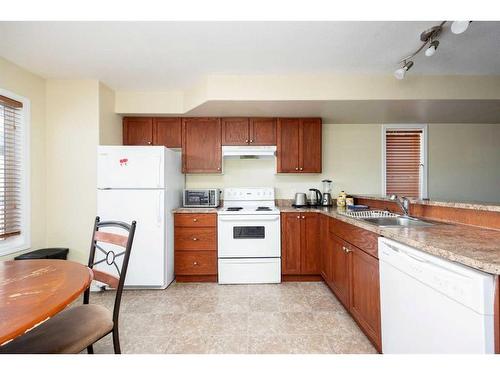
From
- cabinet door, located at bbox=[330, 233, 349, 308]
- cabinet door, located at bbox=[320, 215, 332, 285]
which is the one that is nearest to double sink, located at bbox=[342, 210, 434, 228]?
cabinet door, located at bbox=[330, 233, 349, 308]

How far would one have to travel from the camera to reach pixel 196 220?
290 centimetres

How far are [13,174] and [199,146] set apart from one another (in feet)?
6.30

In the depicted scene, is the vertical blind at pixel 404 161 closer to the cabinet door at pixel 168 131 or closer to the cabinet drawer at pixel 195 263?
the cabinet drawer at pixel 195 263

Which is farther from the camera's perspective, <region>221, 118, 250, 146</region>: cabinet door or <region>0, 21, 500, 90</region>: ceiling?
<region>221, 118, 250, 146</region>: cabinet door

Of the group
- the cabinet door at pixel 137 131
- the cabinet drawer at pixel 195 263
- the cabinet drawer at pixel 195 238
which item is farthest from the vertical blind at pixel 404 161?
the cabinet door at pixel 137 131

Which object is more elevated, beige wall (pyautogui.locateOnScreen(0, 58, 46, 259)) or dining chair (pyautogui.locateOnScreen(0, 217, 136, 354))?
beige wall (pyautogui.locateOnScreen(0, 58, 46, 259))

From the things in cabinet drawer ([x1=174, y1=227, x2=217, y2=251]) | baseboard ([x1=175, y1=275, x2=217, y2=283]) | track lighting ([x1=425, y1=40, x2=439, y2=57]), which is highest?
track lighting ([x1=425, y1=40, x2=439, y2=57])

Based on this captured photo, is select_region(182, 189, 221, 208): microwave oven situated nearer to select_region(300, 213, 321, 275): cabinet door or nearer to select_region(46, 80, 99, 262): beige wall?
select_region(46, 80, 99, 262): beige wall

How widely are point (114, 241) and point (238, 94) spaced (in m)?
1.89

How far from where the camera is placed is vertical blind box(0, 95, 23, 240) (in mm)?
2262

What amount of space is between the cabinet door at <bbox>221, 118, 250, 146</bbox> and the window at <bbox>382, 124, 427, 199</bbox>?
2.11 m

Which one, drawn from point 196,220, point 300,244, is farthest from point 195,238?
point 300,244

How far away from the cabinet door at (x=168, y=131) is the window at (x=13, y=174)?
51.6 inches
